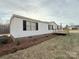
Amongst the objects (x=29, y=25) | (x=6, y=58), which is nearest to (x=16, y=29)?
(x=29, y=25)

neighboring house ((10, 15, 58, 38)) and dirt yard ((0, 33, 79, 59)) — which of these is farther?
neighboring house ((10, 15, 58, 38))

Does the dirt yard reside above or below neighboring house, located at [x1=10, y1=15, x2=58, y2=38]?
below

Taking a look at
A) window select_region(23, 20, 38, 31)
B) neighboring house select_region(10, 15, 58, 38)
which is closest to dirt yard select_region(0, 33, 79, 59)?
neighboring house select_region(10, 15, 58, 38)

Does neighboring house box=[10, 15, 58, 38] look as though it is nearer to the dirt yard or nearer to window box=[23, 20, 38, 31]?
window box=[23, 20, 38, 31]

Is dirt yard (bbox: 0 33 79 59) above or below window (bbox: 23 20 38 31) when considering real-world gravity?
below

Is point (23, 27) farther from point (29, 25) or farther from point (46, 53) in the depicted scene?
point (46, 53)

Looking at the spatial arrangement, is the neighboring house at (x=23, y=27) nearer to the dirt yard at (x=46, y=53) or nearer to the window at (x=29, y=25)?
the window at (x=29, y=25)

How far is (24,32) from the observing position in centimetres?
1252

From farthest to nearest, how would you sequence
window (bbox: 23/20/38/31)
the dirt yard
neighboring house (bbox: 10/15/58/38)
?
1. window (bbox: 23/20/38/31)
2. neighboring house (bbox: 10/15/58/38)
3. the dirt yard

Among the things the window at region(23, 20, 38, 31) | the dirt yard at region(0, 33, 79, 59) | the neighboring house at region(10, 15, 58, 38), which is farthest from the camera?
the window at region(23, 20, 38, 31)

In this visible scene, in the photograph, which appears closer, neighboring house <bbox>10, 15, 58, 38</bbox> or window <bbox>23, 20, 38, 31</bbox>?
neighboring house <bbox>10, 15, 58, 38</bbox>

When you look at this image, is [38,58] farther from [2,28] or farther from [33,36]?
[2,28]

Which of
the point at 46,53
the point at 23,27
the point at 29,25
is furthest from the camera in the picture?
the point at 29,25

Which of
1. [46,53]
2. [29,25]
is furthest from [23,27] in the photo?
[46,53]
